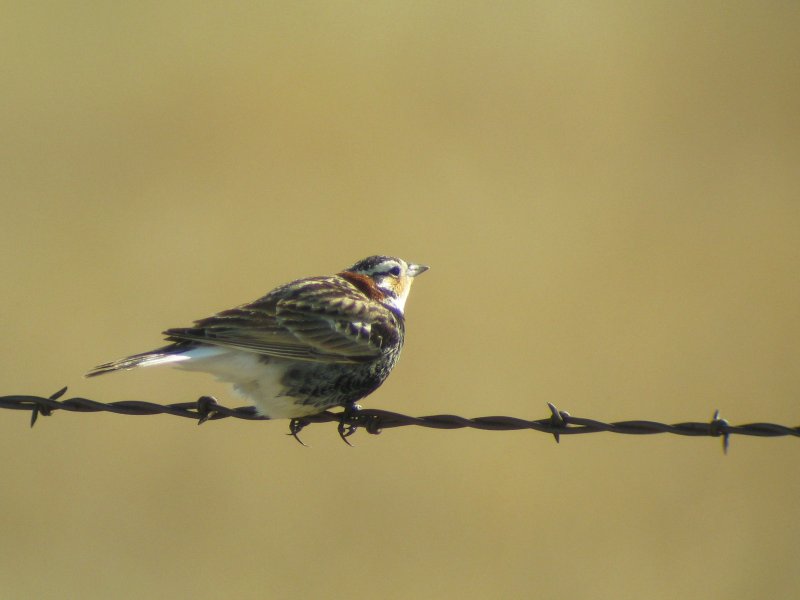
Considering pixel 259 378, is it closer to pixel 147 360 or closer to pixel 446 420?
pixel 147 360

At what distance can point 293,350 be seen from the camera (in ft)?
23.2

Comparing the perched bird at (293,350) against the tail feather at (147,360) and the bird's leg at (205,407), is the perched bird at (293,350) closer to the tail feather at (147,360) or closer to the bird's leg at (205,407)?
the tail feather at (147,360)

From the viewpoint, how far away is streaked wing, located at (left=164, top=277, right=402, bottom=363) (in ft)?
22.9

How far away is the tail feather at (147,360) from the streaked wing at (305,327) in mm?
91

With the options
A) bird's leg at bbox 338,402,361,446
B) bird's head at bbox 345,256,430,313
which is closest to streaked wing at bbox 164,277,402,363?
bird's leg at bbox 338,402,361,446

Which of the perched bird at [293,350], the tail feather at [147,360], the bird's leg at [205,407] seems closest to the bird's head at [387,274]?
the perched bird at [293,350]

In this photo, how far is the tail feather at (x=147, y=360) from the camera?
6.12 meters

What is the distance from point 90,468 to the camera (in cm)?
1350

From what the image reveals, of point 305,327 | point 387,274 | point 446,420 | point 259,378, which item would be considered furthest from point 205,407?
point 387,274

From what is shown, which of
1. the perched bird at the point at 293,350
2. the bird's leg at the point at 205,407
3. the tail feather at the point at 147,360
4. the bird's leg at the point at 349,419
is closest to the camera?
the tail feather at the point at 147,360

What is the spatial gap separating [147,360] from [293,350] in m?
0.99

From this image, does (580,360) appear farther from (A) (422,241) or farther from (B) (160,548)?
(B) (160,548)

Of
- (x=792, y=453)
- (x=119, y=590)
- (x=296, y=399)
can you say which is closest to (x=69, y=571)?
(x=119, y=590)

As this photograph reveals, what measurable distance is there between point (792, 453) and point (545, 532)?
3.46m
